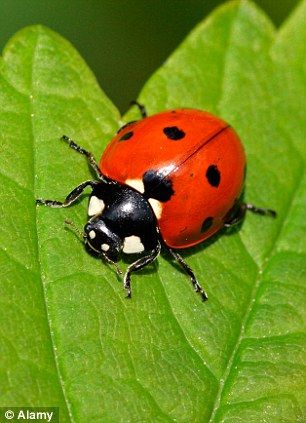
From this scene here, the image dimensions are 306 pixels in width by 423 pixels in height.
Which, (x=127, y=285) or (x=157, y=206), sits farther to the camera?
(x=157, y=206)

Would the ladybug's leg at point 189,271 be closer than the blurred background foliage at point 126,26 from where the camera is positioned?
Yes

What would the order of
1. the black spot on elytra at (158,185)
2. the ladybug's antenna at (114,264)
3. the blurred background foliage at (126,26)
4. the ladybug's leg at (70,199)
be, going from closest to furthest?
the ladybug's leg at (70,199)
the ladybug's antenna at (114,264)
the black spot on elytra at (158,185)
the blurred background foliage at (126,26)

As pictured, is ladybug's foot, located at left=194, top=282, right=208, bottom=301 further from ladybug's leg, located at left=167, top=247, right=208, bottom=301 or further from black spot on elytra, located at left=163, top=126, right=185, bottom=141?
black spot on elytra, located at left=163, top=126, right=185, bottom=141

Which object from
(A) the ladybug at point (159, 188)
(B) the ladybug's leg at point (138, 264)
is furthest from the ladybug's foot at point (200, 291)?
(B) the ladybug's leg at point (138, 264)

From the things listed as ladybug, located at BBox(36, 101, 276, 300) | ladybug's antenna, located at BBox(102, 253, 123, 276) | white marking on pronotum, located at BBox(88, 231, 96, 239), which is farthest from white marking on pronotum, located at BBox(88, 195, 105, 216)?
ladybug's antenna, located at BBox(102, 253, 123, 276)

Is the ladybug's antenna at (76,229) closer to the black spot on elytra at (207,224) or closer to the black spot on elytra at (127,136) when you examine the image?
the black spot on elytra at (127,136)

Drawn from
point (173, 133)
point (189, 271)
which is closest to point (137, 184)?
point (173, 133)

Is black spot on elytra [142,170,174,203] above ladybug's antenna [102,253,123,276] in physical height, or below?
above

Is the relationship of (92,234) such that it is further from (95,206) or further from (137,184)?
(137,184)
